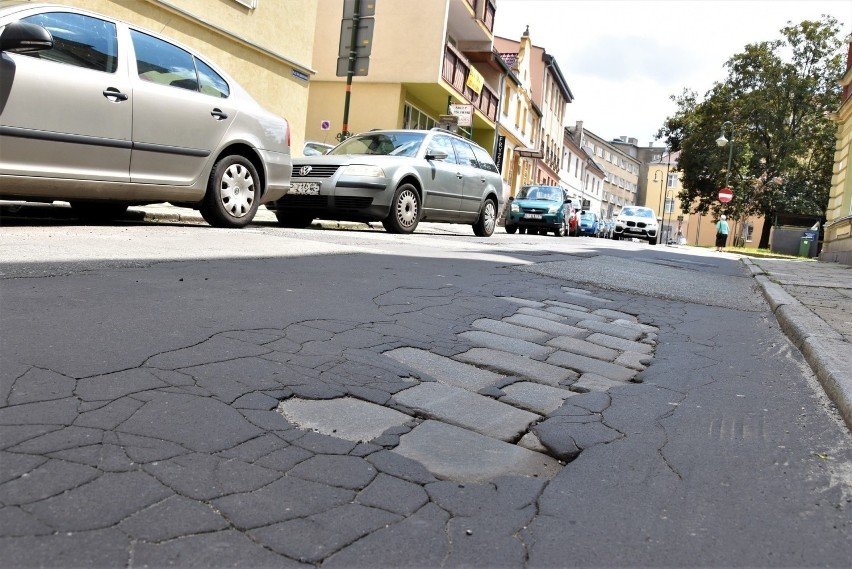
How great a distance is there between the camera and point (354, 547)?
1.72 m

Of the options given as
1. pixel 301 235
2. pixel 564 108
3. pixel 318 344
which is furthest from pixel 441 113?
pixel 564 108

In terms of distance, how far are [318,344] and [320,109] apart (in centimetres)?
2484

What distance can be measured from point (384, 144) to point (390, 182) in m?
1.20

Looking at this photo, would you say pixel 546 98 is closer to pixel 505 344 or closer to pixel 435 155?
pixel 435 155

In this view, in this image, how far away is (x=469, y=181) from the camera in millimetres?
13305

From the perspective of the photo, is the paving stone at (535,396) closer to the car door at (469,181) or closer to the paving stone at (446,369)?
the paving stone at (446,369)

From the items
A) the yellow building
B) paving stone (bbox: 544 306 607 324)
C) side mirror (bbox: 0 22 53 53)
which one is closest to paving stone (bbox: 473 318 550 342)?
paving stone (bbox: 544 306 607 324)

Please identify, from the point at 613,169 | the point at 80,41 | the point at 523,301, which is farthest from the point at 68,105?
the point at 613,169

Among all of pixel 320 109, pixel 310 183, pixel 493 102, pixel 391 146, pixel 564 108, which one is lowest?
pixel 310 183

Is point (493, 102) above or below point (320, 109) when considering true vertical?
above

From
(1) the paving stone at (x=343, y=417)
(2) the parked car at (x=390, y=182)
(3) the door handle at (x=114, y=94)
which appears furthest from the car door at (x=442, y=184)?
(1) the paving stone at (x=343, y=417)

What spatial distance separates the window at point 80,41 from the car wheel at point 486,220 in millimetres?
8306

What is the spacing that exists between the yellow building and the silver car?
5.12 metres

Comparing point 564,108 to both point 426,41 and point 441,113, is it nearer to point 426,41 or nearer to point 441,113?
point 441,113
